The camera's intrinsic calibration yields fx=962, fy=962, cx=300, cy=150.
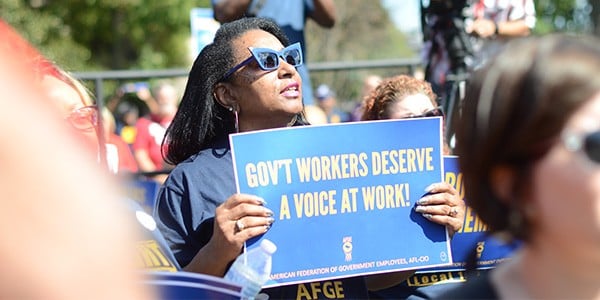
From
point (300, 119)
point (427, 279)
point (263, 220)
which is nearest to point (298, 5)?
point (300, 119)

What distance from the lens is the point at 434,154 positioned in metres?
3.28

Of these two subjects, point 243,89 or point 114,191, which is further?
point 243,89

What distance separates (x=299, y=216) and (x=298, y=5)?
293 centimetres

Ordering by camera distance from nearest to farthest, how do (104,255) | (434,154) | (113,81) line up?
1. (104,255)
2. (434,154)
3. (113,81)

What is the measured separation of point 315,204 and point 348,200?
0.38ft

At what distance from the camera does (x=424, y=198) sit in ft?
10.6

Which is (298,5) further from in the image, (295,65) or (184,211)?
(184,211)

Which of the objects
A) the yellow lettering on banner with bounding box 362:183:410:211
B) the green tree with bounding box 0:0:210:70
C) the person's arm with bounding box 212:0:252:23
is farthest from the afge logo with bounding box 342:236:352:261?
the green tree with bounding box 0:0:210:70

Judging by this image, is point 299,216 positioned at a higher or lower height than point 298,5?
lower

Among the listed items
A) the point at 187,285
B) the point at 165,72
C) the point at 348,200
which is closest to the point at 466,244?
the point at 348,200

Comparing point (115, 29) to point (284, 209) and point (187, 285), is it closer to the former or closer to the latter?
point (284, 209)

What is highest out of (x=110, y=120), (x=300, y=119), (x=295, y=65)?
(x=295, y=65)

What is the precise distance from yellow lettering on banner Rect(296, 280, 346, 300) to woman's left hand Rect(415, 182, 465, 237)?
385 millimetres

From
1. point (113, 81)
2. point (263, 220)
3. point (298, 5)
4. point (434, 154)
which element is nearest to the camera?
point (263, 220)
